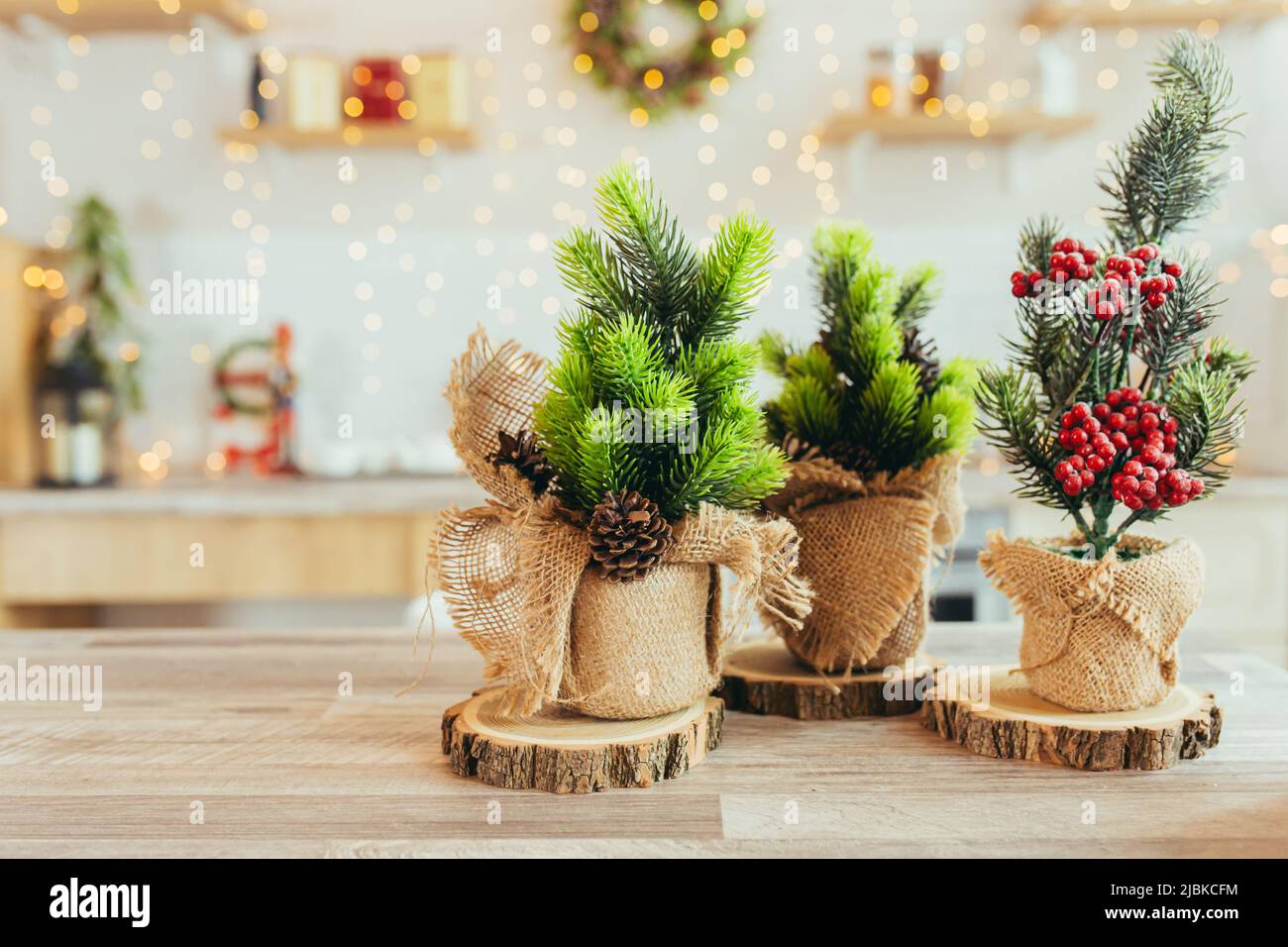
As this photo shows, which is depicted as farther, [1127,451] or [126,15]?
[126,15]

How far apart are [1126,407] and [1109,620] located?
155mm

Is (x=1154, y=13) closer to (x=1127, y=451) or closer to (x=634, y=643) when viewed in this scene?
(x=1127, y=451)

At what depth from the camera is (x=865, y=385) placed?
90cm

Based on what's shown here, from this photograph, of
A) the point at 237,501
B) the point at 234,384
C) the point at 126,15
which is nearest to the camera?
the point at 237,501

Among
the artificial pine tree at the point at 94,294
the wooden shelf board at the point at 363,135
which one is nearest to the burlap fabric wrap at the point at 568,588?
the wooden shelf board at the point at 363,135

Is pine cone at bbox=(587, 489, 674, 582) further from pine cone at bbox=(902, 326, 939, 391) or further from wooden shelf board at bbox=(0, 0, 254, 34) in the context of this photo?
wooden shelf board at bbox=(0, 0, 254, 34)

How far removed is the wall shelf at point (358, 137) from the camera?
2734 millimetres

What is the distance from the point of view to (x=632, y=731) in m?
0.76

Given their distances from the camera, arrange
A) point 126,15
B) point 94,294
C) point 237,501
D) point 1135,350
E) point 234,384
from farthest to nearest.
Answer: point 234,384 < point 126,15 < point 94,294 < point 237,501 < point 1135,350

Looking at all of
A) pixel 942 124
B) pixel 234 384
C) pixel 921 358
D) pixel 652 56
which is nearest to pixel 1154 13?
pixel 942 124
